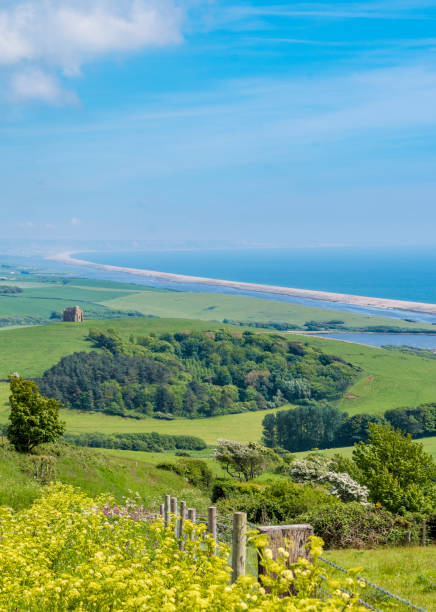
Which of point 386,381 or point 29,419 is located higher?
point 29,419

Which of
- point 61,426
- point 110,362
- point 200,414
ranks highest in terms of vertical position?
point 61,426

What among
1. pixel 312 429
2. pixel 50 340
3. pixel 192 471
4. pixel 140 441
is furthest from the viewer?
pixel 50 340

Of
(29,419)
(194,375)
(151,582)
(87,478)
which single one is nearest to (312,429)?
(194,375)

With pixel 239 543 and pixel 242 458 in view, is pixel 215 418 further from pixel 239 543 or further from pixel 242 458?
pixel 239 543

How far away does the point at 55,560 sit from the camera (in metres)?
9.38

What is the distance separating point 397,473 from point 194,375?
114032mm

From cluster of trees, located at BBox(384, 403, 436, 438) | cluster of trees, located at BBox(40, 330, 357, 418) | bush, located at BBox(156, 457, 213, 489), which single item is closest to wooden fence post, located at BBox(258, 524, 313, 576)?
bush, located at BBox(156, 457, 213, 489)

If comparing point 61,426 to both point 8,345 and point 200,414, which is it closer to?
point 200,414

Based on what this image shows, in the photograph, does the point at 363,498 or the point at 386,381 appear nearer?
the point at 363,498

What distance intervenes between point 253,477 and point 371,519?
2845 cm

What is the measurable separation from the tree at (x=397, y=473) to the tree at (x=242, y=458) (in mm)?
16147

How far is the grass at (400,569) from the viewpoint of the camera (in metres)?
10.6

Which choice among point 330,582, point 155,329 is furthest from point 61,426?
point 155,329

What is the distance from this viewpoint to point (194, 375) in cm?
14162
